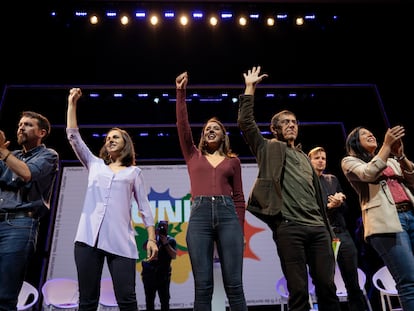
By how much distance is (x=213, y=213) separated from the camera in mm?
2910

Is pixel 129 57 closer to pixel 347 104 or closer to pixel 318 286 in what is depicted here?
pixel 347 104

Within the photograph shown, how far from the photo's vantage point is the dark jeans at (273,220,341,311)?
2.57 m

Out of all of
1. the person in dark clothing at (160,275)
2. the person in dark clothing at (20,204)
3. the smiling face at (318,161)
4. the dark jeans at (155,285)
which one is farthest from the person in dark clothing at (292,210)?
the dark jeans at (155,285)

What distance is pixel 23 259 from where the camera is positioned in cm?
258

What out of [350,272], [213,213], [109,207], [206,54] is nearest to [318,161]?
[350,272]

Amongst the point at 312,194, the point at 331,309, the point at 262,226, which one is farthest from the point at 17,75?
the point at 331,309

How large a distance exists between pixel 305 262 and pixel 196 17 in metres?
4.89

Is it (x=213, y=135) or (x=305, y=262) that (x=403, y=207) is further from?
(x=213, y=135)

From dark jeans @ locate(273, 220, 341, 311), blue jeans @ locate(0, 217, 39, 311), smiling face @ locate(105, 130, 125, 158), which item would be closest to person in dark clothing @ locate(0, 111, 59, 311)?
blue jeans @ locate(0, 217, 39, 311)

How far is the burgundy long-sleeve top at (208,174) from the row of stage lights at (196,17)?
375cm

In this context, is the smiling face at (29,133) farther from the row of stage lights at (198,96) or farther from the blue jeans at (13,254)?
the row of stage lights at (198,96)

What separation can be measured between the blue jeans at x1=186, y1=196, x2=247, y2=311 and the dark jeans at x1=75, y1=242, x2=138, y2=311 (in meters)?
0.42

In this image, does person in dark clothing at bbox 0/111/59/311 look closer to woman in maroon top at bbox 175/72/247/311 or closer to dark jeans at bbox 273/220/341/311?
woman in maroon top at bbox 175/72/247/311

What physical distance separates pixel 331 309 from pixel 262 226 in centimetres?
431
